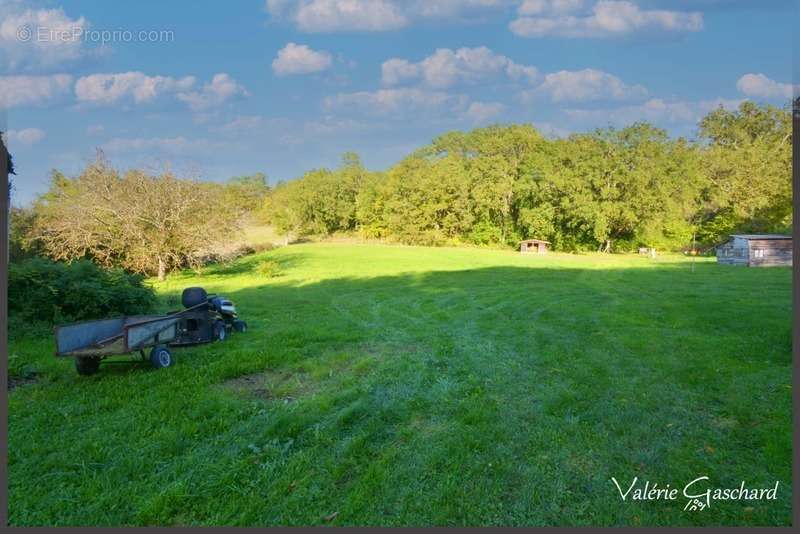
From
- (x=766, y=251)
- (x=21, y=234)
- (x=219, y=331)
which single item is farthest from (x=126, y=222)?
(x=766, y=251)

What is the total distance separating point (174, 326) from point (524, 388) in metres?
4.53

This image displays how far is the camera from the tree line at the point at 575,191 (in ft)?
140

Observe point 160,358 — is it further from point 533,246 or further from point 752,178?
point 752,178

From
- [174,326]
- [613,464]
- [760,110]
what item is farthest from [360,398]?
[760,110]

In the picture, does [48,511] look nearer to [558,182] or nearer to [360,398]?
[360,398]

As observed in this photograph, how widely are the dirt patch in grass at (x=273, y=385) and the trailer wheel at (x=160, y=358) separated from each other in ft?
3.16

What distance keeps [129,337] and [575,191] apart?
4407cm

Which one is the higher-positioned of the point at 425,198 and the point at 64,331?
the point at 425,198

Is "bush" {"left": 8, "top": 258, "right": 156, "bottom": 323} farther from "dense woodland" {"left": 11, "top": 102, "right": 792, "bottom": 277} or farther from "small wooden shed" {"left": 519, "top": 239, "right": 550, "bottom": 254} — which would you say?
"small wooden shed" {"left": 519, "top": 239, "right": 550, "bottom": 254}

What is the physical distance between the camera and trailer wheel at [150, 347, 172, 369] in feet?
20.4

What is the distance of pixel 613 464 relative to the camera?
→ 3916mm

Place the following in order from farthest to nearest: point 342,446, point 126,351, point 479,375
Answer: point 479,375 < point 126,351 < point 342,446

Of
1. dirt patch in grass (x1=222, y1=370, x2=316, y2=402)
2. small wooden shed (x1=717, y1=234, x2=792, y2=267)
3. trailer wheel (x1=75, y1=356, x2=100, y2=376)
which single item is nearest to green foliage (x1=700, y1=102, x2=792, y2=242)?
small wooden shed (x1=717, y1=234, x2=792, y2=267)

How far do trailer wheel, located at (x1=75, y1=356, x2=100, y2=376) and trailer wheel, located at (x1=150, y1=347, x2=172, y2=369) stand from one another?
638 mm
